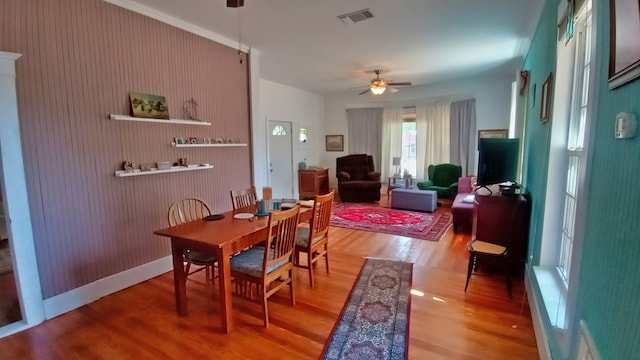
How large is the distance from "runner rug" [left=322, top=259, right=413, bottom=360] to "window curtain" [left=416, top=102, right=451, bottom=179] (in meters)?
4.63

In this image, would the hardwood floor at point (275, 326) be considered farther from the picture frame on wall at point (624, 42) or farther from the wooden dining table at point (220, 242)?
the picture frame on wall at point (624, 42)

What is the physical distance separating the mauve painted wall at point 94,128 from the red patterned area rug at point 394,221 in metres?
2.63

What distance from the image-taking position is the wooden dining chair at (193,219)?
255cm

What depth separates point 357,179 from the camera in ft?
24.6

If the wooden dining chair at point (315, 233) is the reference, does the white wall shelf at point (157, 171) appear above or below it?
above

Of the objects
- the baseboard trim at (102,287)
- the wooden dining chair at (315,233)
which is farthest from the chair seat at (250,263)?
the baseboard trim at (102,287)

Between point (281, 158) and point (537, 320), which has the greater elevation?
point (281, 158)

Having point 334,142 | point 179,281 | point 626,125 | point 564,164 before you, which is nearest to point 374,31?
point 564,164

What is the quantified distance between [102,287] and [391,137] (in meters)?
6.61

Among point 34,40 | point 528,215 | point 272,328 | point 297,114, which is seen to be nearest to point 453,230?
point 528,215

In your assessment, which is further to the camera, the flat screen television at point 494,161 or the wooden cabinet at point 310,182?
the wooden cabinet at point 310,182

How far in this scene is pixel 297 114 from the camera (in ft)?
24.4

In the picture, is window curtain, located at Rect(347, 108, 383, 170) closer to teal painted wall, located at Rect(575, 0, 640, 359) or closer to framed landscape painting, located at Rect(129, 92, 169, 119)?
framed landscape painting, located at Rect(129, 92, 169, 119)

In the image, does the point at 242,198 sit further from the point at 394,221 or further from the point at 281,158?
the point at 281,158
